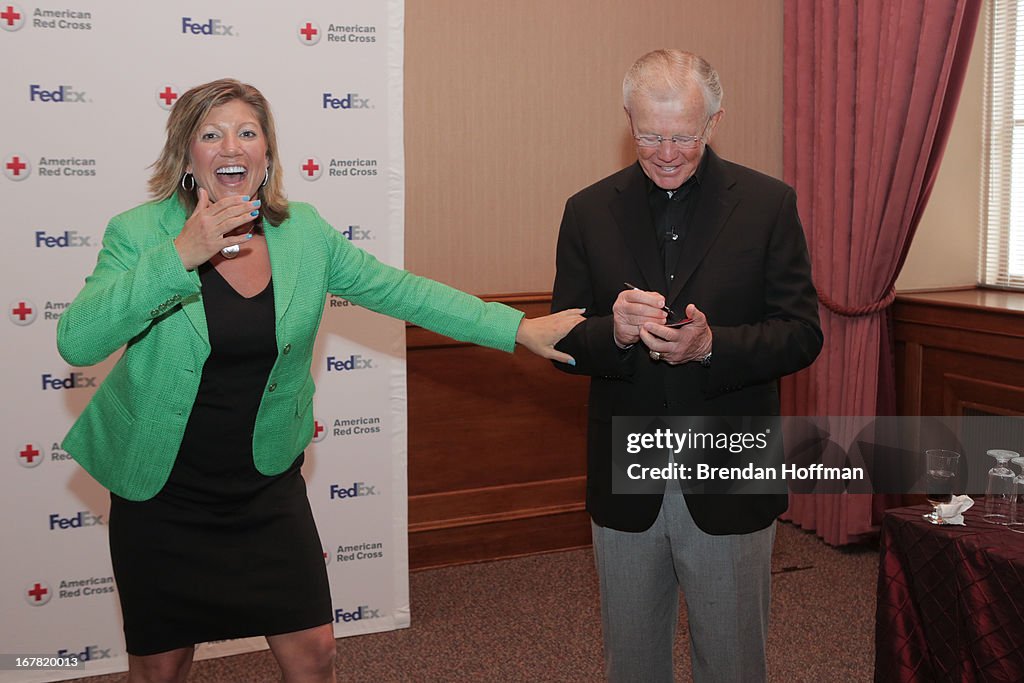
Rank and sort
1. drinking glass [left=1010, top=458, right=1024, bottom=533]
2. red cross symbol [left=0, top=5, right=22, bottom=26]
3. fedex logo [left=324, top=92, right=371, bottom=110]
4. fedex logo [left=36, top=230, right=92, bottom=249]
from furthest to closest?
fedex logo [left=324, top=92, right=371, bottom=110] < fedex logo [left=36, top=230, right=92, bottom=249] < red cross symbol [left=0, top=5, right=22, bottom=26] < drinking glass [left=1010, top=458, right=1024, bottom=533]

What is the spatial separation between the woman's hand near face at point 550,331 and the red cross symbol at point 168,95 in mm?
1735

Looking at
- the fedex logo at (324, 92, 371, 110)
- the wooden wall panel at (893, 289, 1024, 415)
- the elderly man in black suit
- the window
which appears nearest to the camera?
the elderly man in black suit

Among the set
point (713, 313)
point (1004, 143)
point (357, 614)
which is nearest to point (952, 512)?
point (713, 313)

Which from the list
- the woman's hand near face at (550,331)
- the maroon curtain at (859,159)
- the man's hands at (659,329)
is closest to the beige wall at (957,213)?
the maroon curtain at (859,159)

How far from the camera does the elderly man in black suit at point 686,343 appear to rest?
212cm

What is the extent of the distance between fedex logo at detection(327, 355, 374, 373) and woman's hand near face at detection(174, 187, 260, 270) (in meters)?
1.77

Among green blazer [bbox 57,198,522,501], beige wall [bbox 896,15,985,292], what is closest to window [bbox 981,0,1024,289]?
beige wall [bbox 896,15,985,292]

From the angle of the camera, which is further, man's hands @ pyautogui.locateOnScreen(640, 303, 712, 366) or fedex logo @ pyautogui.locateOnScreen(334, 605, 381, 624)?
fedex logo @ pyautogui.locateOnScreen(334, 605, 381, 624)

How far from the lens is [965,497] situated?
8.58ft

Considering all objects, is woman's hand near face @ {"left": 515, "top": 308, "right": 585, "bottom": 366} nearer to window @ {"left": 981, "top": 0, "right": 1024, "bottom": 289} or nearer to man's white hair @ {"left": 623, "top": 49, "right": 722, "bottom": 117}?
man's white hair @ {"left": 623, "top": 49, "right": 722, "bottom": 117}

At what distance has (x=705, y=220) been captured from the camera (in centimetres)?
221

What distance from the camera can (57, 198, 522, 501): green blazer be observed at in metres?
Result: 2.03

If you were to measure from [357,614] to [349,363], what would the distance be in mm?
1001

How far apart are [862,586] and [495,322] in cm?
260
